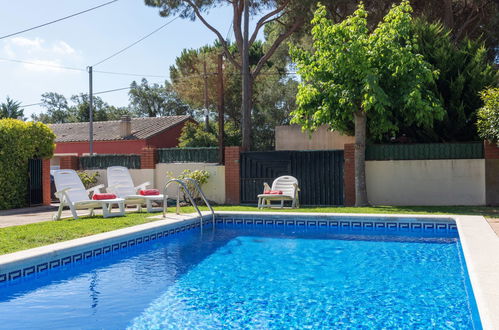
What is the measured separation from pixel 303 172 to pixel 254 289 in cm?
885

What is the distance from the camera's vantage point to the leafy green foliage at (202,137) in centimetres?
2561

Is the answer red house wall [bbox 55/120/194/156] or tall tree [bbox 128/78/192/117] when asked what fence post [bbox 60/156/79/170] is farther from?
tall tree [bbox 128/78/192/117]

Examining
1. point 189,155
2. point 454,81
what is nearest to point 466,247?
point 454,81

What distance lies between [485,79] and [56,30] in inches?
657

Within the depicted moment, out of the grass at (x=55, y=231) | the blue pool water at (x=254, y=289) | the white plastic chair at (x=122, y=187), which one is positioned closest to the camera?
the blue pool water at (x=254, y=289)

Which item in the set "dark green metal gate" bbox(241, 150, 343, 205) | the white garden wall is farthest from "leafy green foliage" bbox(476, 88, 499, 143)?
"dark green metal gate" bbox(241, 150, 343, 205)

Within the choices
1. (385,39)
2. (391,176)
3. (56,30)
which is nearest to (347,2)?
(385,39)

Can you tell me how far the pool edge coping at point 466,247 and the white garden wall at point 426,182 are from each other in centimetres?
364

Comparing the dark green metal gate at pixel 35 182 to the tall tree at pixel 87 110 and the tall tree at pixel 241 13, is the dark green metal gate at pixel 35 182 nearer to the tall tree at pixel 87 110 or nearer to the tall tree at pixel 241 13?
the tall tree at pixel 241 13

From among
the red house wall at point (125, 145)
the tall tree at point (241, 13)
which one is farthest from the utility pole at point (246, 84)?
the red house wall at point (125, 145)

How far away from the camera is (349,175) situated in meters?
13.3

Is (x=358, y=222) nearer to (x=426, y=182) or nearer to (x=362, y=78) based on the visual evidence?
(x=362, y=78)

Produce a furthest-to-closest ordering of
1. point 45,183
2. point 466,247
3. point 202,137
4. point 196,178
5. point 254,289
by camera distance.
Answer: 1. point 202,137
2. point 45,183
3. point 196,178
4. point 466,247
5. point 254,289

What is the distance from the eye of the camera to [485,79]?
13.3m
